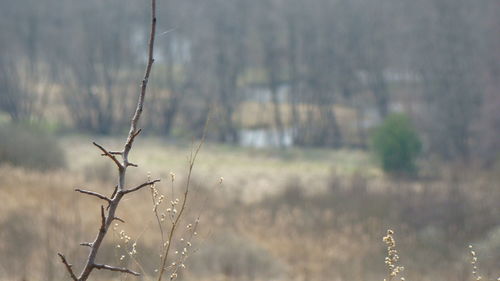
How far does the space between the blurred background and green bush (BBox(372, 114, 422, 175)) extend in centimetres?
8

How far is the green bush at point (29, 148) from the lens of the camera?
22891mm

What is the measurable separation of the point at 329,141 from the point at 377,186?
1748 centimetres

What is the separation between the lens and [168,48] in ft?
145

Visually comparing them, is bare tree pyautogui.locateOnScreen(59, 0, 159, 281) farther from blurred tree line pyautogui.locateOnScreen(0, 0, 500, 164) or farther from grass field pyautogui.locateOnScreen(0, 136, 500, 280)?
blurred tree line pyautogui.locateOnScreen(0, 0, 500, 164)

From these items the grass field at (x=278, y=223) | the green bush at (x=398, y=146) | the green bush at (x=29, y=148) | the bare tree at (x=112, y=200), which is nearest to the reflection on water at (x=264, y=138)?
Answer: the grass field at (x=278, y=223)

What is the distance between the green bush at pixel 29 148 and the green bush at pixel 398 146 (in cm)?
1234

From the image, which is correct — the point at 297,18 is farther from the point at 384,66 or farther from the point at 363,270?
the point at 363,270

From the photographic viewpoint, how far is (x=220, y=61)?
44781 mm

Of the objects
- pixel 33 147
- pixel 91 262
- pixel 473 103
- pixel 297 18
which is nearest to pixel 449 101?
pixel 473 103

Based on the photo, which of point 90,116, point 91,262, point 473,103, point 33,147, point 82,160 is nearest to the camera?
point 91,262

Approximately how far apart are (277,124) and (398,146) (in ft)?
46.7

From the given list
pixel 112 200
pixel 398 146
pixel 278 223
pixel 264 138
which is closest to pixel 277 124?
pixel 264 138

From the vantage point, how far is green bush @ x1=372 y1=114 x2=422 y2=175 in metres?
30.1

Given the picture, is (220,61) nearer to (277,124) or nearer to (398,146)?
(277,124)
